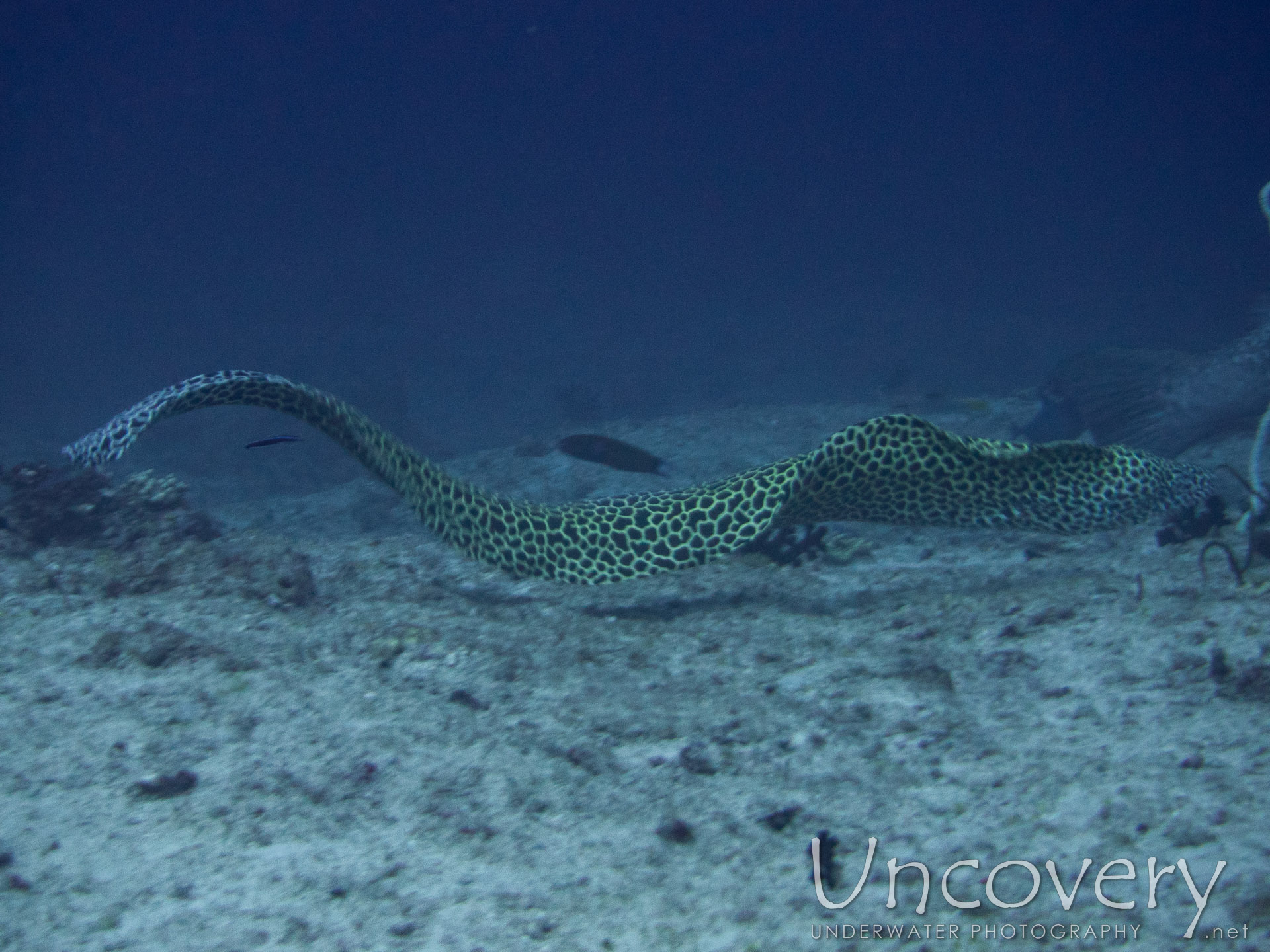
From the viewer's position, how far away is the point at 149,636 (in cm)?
363

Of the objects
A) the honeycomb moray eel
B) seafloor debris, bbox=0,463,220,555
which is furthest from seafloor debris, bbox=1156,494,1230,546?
seafloor debris, bbox=0,463,220,555

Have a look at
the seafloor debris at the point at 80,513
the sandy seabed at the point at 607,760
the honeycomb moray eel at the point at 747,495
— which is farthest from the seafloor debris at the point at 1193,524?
the seafloor debris at the point at 80,513

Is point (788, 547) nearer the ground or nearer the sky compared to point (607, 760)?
nearer the sky

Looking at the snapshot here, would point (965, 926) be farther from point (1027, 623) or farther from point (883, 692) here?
point (1027, 623)

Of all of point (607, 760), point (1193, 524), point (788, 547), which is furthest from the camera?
point (788, 547)

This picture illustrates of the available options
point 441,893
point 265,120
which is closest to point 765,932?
point 441,893

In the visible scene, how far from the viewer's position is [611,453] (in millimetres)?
7887

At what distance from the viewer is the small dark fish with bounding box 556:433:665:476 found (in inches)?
307

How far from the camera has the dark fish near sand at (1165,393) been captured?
9.84 meters

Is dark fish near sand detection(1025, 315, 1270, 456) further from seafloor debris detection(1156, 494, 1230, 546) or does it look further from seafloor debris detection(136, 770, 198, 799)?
seafloor debris detection(136, 770, 198, 799)

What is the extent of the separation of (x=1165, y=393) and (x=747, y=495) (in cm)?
935

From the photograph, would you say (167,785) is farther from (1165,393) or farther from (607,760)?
(1165,393)

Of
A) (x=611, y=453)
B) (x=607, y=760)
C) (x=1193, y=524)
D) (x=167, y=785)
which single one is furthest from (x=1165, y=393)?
(x=167, y=785)

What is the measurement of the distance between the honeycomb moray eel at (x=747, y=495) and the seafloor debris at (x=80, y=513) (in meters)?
2.10
